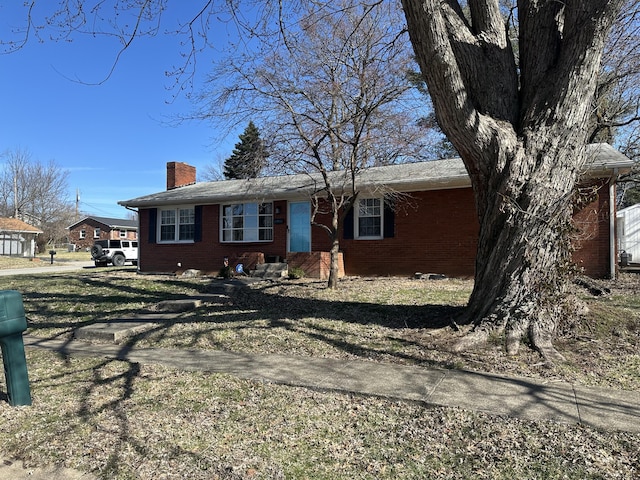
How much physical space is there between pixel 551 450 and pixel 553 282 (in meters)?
3.00

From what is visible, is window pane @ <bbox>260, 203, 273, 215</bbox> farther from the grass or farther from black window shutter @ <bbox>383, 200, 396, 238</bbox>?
the grass

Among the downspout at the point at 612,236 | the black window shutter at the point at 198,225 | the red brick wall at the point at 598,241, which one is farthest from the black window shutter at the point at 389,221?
the black window shutter at the point at 198,225

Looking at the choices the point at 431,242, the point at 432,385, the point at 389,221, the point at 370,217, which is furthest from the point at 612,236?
the point at 432,385

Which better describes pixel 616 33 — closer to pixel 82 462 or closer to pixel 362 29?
pixel 362 29

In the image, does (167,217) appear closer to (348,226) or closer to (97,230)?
(348,226)

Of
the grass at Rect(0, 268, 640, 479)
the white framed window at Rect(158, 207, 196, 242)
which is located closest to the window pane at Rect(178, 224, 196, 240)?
the white framed window at Rect(158, 207, 196, 242)

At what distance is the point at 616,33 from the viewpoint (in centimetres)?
948

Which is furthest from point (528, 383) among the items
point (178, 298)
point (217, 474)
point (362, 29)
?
point (362, 29)

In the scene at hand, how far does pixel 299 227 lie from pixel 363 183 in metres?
3.31

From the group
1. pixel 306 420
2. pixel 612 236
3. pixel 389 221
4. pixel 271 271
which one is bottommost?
pixel 306 420

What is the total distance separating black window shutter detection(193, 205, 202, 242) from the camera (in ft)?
→ 57.2

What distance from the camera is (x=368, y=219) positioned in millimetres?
14633

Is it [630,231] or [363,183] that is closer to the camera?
[363,183]

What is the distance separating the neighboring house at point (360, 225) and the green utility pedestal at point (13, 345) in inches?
338
